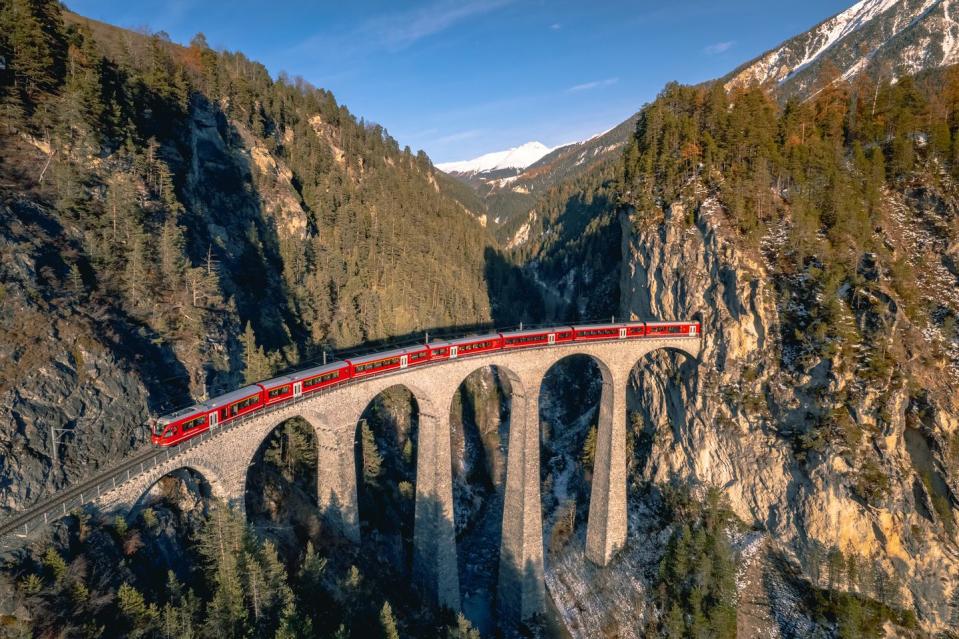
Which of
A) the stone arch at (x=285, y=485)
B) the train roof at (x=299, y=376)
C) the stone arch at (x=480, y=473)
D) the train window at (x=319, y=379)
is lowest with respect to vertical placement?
the stone arch at (x=480, y=473)

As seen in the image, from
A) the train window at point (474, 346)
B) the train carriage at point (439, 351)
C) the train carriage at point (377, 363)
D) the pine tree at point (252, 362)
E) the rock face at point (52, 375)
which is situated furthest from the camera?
the pine tree at point (252, 362)

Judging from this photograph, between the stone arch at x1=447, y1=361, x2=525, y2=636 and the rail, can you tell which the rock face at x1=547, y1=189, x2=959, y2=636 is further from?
the rail

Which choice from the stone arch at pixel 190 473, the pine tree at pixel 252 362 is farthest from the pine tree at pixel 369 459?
the stone arch at pixel 190 473

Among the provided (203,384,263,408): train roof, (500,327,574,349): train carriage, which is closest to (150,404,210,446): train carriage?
(203,384,263,408): train roof

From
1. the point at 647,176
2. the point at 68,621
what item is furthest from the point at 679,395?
the point at 68,621

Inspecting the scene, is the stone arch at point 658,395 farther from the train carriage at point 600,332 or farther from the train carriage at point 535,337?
the train carriage at point 535,337

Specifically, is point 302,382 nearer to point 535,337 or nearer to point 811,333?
point 535,337
